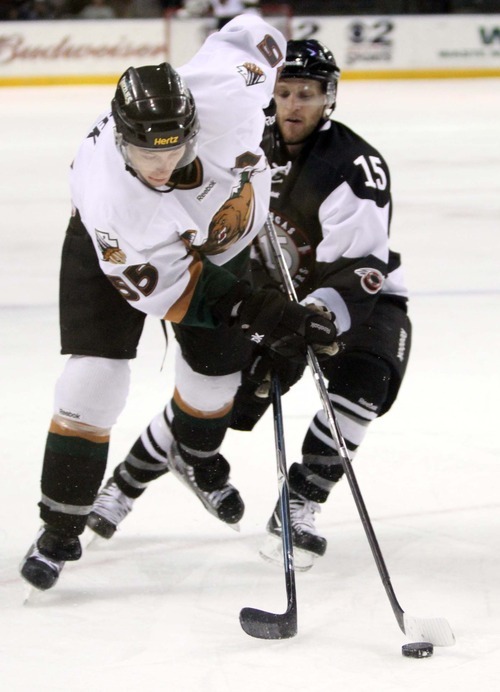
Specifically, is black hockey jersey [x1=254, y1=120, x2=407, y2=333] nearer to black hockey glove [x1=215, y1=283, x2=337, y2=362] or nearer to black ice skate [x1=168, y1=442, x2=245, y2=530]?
black hockey glove [x1=215, y1=283, x2=337, y2=362]

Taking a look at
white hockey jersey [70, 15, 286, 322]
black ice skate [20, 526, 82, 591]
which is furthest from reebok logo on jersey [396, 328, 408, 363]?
black ice skate [20, 526, 82, 591]

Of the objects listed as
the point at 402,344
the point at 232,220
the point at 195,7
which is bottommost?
the point at 195,7

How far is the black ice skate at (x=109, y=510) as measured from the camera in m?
2.59

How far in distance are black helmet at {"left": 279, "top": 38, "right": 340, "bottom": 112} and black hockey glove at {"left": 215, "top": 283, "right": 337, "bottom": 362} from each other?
1.87ft

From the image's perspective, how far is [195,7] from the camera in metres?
11.2

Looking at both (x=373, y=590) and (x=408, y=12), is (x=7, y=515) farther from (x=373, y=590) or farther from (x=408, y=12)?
(x=408, y=12)

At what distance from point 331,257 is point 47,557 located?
Result: 0.84 metres

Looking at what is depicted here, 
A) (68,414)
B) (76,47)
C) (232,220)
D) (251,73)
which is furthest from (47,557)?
(76,47)

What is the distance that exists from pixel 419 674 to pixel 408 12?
10342 millimetres

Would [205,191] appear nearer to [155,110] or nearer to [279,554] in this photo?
[155,110]

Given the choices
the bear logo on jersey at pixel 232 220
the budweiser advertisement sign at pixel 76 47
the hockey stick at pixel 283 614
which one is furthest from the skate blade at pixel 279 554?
the budweiser advertisement sign at pixel 76 47

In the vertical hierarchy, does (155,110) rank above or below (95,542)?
above

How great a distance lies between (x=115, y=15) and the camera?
440 inches

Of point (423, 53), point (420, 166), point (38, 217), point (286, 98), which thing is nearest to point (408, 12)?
point (423, 53)
